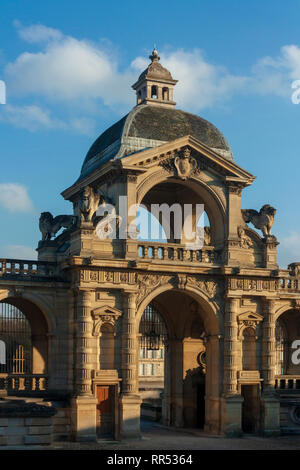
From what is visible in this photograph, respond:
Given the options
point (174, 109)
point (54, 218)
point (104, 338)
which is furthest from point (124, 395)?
point (174, 109)

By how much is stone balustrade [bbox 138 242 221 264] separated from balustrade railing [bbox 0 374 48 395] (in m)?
7.45

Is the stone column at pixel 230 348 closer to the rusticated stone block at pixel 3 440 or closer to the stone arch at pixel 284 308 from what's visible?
the stone arch at pixel 284 308

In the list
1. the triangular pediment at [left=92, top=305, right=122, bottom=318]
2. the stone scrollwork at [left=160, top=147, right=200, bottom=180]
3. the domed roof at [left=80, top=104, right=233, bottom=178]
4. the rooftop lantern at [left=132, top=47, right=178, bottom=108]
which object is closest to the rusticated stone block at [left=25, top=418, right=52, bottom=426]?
the triangular pediment at [left=92, top=305, right=122, bottom=318]

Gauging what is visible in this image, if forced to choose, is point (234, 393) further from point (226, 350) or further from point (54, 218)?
point (54, 218)

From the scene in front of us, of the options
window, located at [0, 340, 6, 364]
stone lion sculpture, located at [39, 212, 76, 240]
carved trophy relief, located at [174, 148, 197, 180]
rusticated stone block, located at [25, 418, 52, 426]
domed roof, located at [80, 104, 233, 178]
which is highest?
domed roof, located at [80, 104, 233, 178]

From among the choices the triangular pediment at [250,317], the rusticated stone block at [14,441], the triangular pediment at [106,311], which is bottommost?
the rusticated stone block at [14,441]

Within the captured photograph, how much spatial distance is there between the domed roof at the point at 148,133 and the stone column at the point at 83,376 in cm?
760

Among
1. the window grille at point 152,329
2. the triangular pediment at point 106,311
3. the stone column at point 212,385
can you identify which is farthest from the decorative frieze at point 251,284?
the window grille at point 152,329

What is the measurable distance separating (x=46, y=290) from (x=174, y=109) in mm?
12148

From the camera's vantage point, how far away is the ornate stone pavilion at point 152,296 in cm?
4109

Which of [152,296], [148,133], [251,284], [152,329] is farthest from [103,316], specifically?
[148,133]

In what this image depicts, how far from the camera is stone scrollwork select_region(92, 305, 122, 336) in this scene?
41125 millimetres

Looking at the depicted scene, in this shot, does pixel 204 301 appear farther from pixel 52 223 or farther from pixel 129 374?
pixel 52 223

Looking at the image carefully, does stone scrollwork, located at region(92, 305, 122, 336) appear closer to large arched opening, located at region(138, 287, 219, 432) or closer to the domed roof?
large arched opening, located at region(138, 287, 219, 432)
